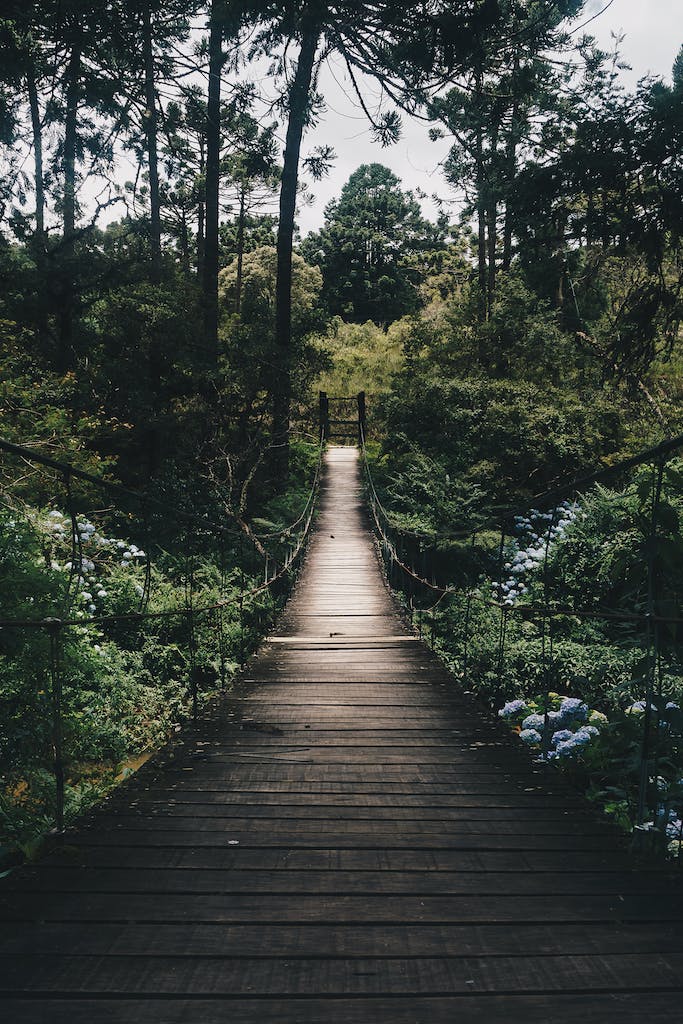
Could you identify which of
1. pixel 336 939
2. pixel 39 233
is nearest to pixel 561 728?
pixel 336 939

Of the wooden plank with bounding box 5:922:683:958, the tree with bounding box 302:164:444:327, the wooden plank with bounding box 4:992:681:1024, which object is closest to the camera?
the wooden plank with bounding box 4:992:681:1024

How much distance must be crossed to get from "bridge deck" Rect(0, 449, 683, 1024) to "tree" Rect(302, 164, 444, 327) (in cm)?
3494

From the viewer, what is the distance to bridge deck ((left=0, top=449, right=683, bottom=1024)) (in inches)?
61.6

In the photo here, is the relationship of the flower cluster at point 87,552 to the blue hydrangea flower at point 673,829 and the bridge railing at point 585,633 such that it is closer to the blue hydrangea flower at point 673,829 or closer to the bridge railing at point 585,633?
the bridge railing at point 585,633

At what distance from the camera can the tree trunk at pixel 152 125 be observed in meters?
8.23

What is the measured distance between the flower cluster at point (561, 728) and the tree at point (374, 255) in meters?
33.7

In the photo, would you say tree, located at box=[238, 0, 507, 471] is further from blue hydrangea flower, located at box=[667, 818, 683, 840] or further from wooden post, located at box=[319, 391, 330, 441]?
wooden post, located at box=[319, 391, 330, 441]

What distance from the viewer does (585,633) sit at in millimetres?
7285

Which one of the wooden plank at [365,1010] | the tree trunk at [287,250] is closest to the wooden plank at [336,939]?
the wooden plank at [365,1010]

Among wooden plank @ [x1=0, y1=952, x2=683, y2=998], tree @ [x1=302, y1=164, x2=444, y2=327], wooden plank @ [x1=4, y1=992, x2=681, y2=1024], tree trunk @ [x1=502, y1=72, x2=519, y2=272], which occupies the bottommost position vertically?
wooden plank @ [x1=0, y1=952, x2=683, y2=998]

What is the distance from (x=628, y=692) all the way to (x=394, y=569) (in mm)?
6202

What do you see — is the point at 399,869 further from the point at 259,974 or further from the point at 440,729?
the point at 440,729

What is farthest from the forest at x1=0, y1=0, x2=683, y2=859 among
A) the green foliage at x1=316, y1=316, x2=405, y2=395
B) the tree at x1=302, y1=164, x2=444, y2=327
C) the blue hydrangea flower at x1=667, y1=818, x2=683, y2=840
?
the tree at x1=302, y1=164, x2=444, y2=327

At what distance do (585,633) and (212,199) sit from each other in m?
11.8
